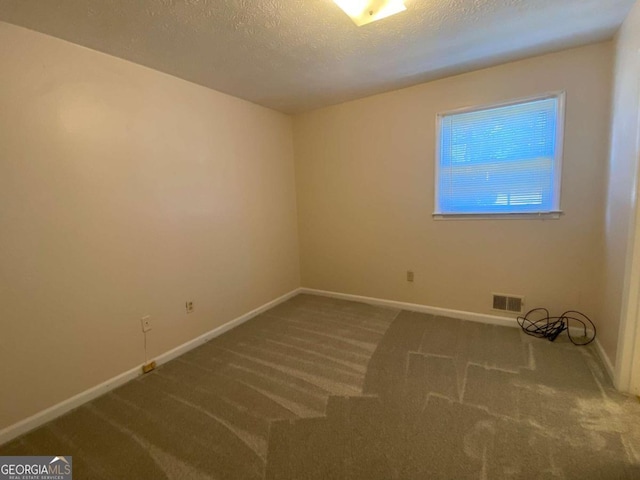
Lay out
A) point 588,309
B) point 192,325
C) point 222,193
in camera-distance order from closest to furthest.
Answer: point 588,309 < point 192,325 < point 222,193

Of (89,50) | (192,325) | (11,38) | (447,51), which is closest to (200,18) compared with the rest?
(89,50)

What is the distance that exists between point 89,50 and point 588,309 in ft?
14.0

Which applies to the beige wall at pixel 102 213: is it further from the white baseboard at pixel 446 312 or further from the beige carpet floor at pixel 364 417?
the white baseboard at pixel 446 312

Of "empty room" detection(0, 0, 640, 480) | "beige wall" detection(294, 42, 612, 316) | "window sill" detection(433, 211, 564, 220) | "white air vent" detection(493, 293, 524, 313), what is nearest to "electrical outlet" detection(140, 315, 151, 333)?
"empty room" detection(0, 0, 640, 480)

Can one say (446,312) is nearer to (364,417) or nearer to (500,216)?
(500,216)

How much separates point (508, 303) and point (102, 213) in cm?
347

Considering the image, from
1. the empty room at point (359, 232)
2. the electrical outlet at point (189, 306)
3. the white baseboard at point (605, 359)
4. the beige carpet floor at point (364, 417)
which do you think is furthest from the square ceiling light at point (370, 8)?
the white baseboard at point (605, 359)

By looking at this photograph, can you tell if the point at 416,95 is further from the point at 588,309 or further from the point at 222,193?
the point at 588,309

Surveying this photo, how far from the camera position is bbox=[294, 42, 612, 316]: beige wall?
2346 mm

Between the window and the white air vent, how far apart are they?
775 mm

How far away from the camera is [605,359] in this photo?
81.2 inches

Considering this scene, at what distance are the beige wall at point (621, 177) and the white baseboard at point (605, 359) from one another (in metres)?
0.04

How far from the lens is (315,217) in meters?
3.79

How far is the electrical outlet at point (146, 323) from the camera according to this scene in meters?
2.29
